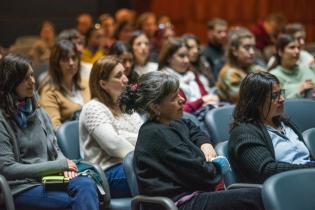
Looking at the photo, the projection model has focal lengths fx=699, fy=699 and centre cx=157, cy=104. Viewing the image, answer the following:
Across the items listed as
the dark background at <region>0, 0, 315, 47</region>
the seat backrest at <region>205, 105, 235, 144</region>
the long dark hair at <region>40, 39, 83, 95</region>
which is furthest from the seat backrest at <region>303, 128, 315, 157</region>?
the dark background at <region>0, 0, 315, 47</region>

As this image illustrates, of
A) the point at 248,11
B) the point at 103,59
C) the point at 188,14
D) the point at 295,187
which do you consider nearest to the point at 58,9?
the point at 188,14

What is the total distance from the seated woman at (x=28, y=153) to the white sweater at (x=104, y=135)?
25cm

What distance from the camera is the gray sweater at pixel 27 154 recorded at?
11.6 feet

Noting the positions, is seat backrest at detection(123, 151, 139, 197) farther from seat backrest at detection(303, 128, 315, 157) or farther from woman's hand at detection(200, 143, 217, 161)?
seat backrest at detection(303, 128, 315, 157)

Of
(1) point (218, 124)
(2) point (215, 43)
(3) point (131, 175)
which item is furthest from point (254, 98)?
(2) point (215, 43)

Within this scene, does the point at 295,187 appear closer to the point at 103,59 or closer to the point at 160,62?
the point at 103,59

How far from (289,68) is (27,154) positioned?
8.73 feet

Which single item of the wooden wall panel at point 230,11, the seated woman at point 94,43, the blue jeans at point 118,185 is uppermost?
the seated woman at point 94,43

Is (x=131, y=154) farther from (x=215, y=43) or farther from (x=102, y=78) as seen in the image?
(x=215, y=43)

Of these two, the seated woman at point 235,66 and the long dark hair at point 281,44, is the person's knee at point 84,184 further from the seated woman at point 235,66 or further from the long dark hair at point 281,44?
the long dark hair at point 281,44

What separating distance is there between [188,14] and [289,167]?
6988 millimetres

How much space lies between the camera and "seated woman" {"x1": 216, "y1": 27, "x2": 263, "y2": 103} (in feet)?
18.1

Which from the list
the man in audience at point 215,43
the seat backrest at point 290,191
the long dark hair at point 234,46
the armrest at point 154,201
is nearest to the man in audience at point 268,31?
the man in audience at point 215,43

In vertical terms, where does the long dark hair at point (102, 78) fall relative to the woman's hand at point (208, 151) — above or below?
above
